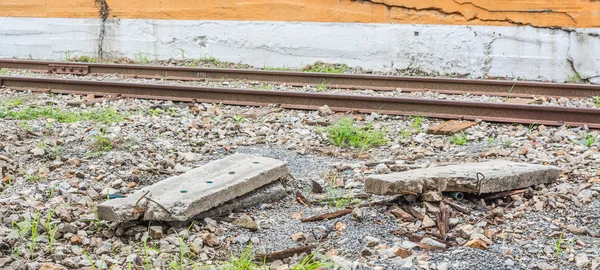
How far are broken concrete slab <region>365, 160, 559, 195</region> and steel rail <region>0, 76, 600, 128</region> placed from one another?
2.23m

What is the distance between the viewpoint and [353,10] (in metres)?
11.8

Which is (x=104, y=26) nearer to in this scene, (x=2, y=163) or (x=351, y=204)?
(x=2, y=163)

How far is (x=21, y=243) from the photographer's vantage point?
368cm

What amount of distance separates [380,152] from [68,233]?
2761 mm

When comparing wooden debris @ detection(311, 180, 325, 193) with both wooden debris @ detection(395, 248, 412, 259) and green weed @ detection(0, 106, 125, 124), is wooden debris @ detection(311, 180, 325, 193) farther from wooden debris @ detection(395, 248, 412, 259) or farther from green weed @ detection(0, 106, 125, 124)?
green weed @ detection(0, 106, 125, 124)

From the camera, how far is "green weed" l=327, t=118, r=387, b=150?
6.07 meters

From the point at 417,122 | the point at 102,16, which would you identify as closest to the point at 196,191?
the point at 417,122

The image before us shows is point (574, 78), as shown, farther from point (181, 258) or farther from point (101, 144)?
point (181, 258)

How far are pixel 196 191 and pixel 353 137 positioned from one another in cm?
230

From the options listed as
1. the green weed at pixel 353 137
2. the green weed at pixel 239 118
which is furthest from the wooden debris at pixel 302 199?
the green weed at pixel 239 118

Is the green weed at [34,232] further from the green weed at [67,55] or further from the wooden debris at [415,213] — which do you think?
the green weed at [67,55]

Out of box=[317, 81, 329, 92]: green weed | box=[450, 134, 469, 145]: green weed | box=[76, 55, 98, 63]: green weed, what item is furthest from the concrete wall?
box=[450, 134, 469, 145]: green weed

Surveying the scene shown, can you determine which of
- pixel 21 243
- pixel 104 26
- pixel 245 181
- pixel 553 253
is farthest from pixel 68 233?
pixel 104 26

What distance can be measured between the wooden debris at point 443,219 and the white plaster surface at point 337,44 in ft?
22.8
